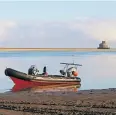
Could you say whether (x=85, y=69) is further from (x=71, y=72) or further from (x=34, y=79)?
(x=34, y=79)

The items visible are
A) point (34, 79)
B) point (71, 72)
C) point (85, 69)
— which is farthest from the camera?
point (85, 69)

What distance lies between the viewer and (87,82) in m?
36.2

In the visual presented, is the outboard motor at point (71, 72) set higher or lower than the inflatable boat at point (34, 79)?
higher

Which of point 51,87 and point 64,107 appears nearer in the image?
point 64,107

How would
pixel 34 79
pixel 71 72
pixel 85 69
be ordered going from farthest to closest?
1. pixel 85 69
2. pixel 71 72
3. pixel 34 79

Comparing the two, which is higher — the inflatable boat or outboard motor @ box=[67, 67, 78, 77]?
outboard motor @ box=[67, 67, 78, 77]

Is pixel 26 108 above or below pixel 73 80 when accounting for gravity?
below

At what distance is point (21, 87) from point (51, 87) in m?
2.47

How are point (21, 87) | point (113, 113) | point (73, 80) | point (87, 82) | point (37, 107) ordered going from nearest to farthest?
point (113, 113)
point (37, 107)
point (21, 87)
point (73, 80)
point (87, 82)

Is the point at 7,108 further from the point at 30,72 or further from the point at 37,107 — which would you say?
the point at 30,72

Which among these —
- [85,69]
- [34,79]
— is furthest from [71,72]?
[85,69]

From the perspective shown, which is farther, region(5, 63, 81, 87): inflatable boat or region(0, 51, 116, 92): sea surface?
region(0, 51, 116, 92): sea surface

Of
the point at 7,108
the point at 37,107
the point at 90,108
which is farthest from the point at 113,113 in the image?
the point at 7,108

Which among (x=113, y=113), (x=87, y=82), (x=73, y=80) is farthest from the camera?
(x=87, y=82)
